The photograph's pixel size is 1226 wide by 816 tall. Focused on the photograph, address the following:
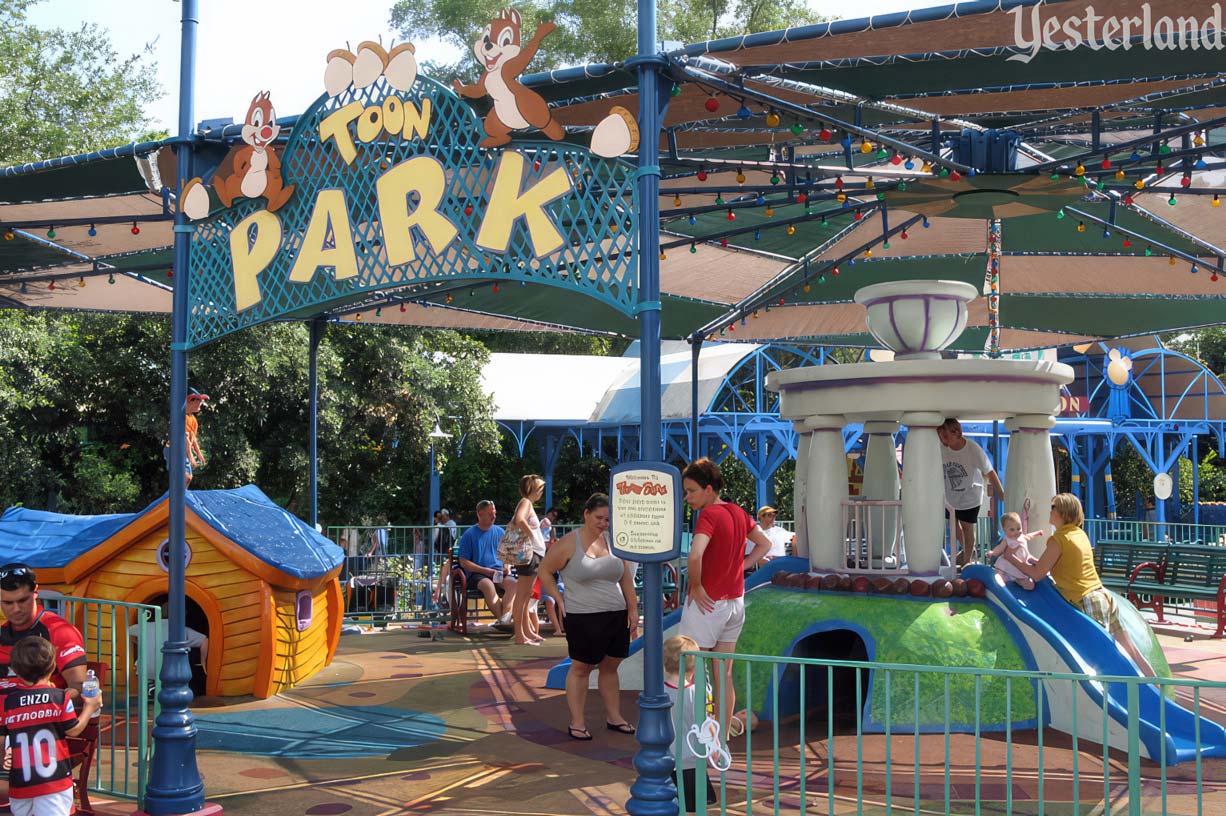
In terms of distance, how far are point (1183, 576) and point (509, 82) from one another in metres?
10.8

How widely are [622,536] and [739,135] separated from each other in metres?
4.19

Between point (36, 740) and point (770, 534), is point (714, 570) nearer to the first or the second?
point (36, 740)

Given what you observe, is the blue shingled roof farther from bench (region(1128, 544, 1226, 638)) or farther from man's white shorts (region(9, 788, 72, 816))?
bench (region(1128, 544, 1226, 638))

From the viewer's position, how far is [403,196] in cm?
626

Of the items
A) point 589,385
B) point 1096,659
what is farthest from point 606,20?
point 1096,659

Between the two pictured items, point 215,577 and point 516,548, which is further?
point 516,548

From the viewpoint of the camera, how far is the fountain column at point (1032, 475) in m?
9.06

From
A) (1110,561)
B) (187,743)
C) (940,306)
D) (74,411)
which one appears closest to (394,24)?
(74,411)

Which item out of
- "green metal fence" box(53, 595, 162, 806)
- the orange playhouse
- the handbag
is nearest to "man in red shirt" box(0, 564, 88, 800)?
"green metal fence" box(53, 595, 162, 806)

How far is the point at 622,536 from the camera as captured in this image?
5.16 meters

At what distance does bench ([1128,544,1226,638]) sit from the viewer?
12242 mm

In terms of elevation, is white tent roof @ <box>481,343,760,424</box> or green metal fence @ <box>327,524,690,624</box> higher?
white tent roof @ <box>481,343,760,424</box>

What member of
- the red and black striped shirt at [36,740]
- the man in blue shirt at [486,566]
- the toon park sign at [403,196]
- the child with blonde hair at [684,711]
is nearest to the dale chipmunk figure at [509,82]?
the toon park sign at [403,196]

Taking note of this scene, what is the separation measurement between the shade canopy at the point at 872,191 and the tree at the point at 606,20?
2159 centimetres
